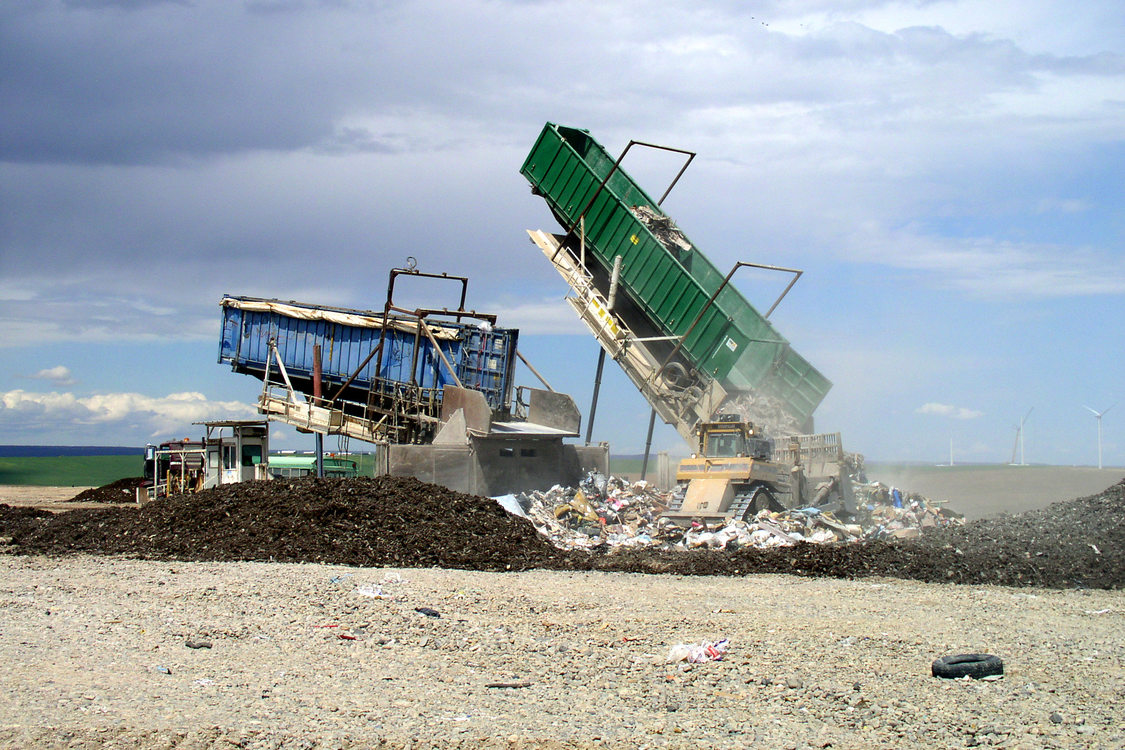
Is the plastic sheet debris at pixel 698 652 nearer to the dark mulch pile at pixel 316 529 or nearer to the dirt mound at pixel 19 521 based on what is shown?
the dark mulch pile at pixel 316 529

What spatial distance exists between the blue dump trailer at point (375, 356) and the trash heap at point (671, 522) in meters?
2.49

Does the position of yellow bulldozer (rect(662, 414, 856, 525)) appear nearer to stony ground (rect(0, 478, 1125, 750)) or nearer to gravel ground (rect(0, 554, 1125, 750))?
stony ground (rect(0, 478, 1125, 750))

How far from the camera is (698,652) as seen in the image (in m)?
6.07

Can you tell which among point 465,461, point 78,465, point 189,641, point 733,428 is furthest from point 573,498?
point 78,465

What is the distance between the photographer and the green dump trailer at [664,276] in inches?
595

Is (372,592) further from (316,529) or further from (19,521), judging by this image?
(19,521)

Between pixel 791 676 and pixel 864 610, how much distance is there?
2.65m

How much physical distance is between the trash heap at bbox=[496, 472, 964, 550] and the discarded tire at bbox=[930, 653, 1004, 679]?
605 cm

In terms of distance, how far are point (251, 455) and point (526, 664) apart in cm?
1262

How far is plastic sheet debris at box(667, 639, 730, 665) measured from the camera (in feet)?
19.7

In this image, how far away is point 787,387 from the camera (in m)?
15.5

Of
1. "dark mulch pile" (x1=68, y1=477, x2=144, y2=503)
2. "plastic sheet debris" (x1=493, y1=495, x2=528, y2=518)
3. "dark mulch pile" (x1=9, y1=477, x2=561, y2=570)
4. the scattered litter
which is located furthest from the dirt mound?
"dark mulch pile" (x1=68, y1=477, x2=144, y2=503)

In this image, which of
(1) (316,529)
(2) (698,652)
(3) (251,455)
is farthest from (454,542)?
(3) (251,455)

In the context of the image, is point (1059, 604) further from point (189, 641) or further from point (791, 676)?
point (189, 641)
